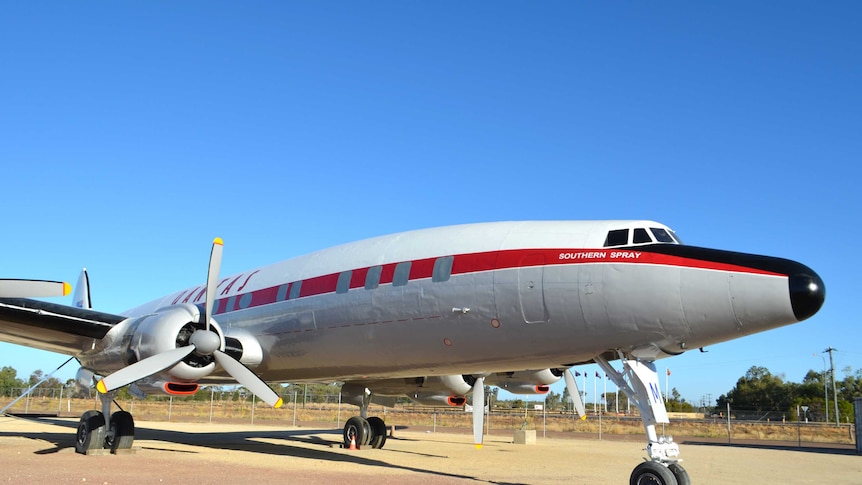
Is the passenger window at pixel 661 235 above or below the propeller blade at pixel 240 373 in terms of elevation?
above

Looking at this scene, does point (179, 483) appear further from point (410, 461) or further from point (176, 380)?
point (410, 461)

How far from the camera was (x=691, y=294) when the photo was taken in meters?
9.34

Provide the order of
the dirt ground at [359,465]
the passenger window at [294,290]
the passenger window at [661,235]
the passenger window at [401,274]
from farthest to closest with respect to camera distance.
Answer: the passenger window at [294,290], the passenger window at [401,274], the dirt ground at [359,465], the passenger window at [661,235]

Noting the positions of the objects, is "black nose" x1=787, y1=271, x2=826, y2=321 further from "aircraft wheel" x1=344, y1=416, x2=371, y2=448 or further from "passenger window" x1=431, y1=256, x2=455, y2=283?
"aircraft wheel" x1=344, y1=416, x2=371, y2=448

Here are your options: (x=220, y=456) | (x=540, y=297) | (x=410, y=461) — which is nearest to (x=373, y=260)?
(x=540, y=297)

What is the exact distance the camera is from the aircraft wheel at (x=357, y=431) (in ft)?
59.8

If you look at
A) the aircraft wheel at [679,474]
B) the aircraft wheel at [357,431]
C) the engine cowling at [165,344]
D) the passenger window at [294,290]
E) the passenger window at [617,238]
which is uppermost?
the passenger window at [617,238]

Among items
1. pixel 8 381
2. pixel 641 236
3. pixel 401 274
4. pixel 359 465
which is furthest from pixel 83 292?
pixel 8 381

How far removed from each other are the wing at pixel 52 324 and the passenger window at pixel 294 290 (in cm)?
356

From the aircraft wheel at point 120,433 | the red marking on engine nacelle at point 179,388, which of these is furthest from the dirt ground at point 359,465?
the red marking on engine nacelle at point 179,388

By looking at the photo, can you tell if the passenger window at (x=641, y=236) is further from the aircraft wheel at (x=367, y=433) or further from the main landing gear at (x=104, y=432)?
the main landing gear at (x=104, y=432)

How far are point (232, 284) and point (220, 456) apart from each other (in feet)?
13.6

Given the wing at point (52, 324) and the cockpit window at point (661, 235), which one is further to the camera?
the wing at point (52, 324)

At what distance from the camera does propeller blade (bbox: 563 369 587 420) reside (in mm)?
14969
